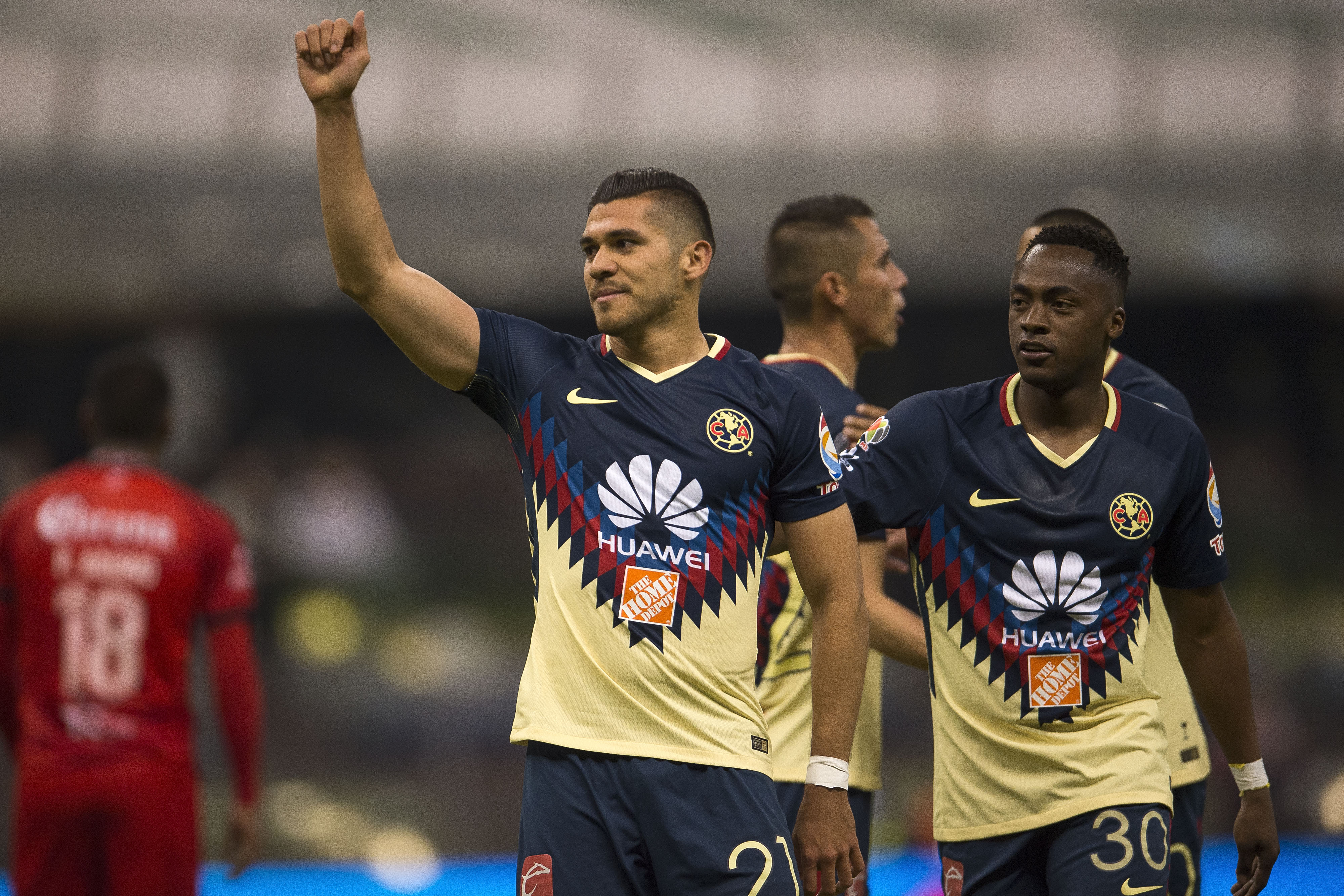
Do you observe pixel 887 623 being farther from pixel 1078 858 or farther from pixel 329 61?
pixel 329 61

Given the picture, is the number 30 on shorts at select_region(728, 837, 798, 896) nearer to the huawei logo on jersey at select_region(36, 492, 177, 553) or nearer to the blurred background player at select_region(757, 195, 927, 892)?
the blurred background player at select_region(757, 195, 927, 892)

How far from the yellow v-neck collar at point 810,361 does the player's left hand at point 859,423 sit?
0.38 m

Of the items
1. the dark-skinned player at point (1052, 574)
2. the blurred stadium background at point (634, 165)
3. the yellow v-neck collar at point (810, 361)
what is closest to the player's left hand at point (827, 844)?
the dark-skinned player at point (1052, 574)

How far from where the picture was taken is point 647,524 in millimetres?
3215

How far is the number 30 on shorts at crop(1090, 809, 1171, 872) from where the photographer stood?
344 cm

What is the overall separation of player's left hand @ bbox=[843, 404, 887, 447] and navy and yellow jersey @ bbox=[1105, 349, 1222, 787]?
30.9 inches

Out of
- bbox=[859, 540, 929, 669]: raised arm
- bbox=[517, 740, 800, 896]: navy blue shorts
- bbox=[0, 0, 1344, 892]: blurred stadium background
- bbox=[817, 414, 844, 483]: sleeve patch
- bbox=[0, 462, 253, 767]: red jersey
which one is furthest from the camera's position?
bbox=[0, 0, 1344, 892]: blurred stadium background

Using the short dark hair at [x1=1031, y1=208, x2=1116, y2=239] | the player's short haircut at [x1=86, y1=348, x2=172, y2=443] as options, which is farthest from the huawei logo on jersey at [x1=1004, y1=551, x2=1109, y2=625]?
the player's short haircut at [x1=86, y1=348, x2=172, y2=443]

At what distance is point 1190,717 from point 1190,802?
0.87 feet

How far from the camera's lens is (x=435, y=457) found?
53.1 feet

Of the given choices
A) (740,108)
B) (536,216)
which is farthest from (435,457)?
(740,108)

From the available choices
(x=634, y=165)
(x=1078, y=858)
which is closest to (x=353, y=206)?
(x=1078, y=858)

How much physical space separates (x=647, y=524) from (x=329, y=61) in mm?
1268

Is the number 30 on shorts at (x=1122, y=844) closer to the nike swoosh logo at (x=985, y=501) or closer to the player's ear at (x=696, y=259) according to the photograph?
the nike swoosh logo at (x=985, y=501)
